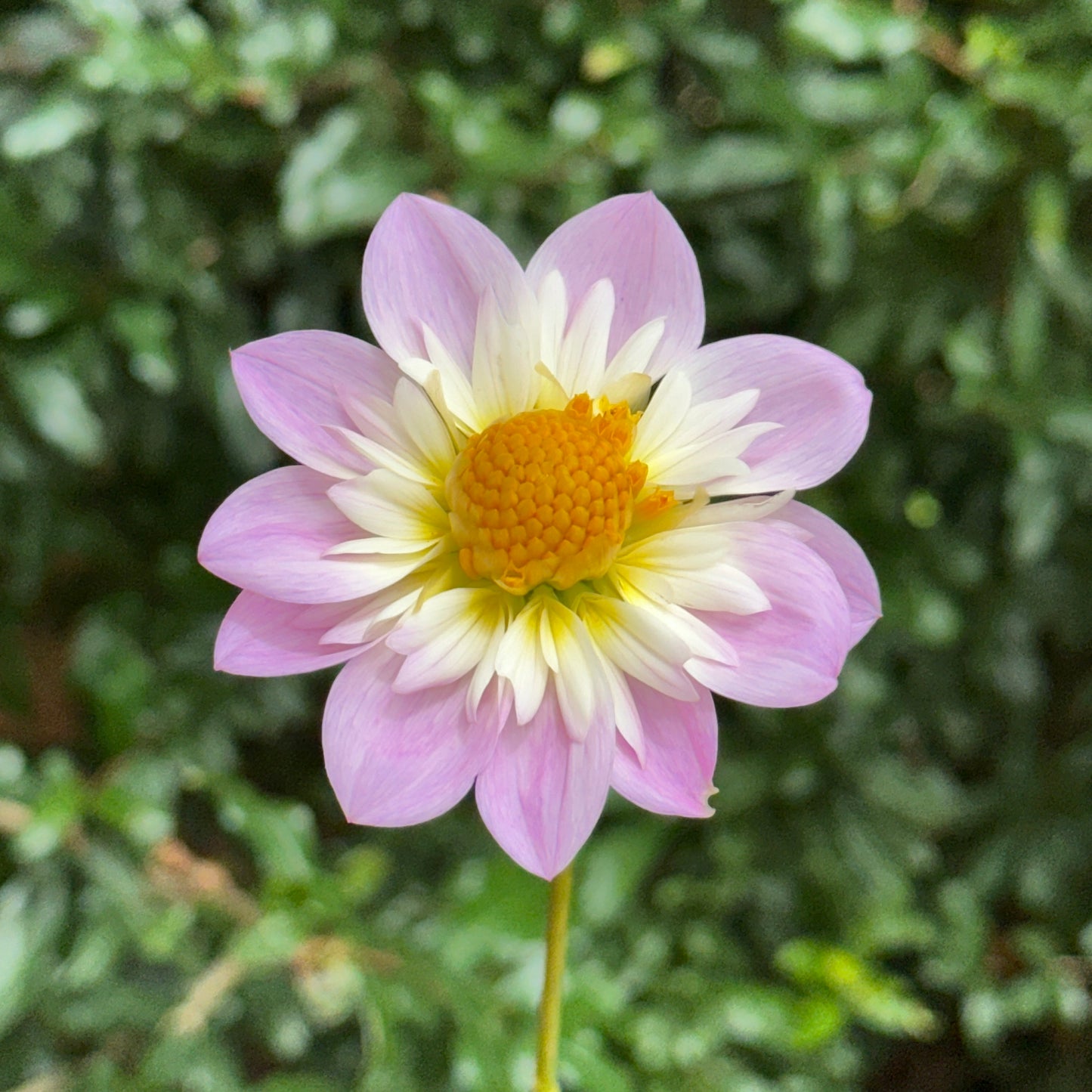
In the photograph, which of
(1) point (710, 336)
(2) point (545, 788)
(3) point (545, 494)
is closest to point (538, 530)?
(3) point (545, 494)

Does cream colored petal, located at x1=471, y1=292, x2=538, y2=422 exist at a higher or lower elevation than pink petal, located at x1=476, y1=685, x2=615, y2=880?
higher

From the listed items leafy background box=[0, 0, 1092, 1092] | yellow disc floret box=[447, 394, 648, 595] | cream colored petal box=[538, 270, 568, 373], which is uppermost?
cream colored petal box=[538, 270, 568, 373]

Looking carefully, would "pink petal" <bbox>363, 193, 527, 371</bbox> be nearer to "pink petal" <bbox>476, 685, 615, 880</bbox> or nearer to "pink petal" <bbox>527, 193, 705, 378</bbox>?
"pink petal" <bbox>527, 193, 705, 378</bbox>

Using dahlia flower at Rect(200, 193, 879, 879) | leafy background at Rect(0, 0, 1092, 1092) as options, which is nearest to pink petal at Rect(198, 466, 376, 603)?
dahlia flower at Rect(200, 193, 879, 879)

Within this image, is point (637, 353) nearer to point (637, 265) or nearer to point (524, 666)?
point (637, 265)

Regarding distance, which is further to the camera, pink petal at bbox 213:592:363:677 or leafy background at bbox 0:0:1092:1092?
leafy background at bbox 0:0:1092:1092

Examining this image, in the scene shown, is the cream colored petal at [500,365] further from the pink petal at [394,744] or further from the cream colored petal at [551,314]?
the pink petal at [394,744]
